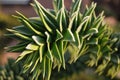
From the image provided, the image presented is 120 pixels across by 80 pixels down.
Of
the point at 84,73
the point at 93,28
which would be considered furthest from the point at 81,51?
the point at 84,73

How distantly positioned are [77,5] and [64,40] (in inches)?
3.8

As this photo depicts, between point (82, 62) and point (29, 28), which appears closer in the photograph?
point (29, 28)

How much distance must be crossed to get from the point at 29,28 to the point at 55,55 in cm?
8

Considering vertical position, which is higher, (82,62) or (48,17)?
(48,17)

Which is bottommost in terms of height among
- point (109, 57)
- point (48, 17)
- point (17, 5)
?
point (17, 5)

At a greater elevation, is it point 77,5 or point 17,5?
point 77,5

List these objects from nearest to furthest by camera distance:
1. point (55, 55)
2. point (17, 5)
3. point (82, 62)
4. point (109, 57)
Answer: point (55, 55)
point (109, 57)
point (82, 62)
point (17, 5)

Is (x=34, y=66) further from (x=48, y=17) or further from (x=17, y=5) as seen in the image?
(x=17, y=5)

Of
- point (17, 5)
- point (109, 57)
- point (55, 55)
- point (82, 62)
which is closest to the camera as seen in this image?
point (55, 55)

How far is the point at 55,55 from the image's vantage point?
2.63ft

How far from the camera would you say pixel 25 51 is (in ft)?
2.64

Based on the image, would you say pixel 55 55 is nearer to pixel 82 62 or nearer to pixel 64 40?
pixel 64 40

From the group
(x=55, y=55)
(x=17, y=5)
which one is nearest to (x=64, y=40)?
(x=55, y=55)

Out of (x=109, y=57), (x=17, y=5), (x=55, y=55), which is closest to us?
(x=55, y=55)
